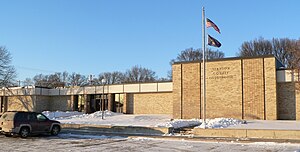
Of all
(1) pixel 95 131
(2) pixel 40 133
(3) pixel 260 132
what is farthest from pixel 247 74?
(2) pixel 40 133

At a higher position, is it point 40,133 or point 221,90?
point 221,90

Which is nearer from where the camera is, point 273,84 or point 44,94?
point 273,84

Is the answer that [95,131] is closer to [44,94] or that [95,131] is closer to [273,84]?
[273,84]

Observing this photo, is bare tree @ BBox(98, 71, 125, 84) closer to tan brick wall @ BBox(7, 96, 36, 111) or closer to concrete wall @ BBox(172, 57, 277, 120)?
tan brick wall @ BBox(7, 96, 36, 111)

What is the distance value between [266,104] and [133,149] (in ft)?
63.4

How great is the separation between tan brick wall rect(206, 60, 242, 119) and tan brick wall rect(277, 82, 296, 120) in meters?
3.60

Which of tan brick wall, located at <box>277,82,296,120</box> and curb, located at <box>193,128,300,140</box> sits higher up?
tan brick wall, located at <box>277,82,296,120</box>

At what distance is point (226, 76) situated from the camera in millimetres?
32312

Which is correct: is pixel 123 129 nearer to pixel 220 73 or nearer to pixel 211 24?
pixel 211 24

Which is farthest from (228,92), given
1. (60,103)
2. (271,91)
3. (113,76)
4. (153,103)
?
(113,76)

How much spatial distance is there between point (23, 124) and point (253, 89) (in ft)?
66.6

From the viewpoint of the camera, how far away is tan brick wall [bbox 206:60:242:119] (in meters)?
31.5

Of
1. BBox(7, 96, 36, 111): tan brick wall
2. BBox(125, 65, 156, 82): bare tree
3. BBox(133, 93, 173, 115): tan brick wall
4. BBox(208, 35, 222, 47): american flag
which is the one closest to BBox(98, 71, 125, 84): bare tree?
BBox(125, 65, 156, 82): bare tree

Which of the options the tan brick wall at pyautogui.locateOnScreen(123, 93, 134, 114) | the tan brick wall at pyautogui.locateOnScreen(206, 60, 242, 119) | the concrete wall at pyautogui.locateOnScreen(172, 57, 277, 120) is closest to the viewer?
the concrete wall at pyautogui.locateOnScreen(172, 57, 277, 120)
